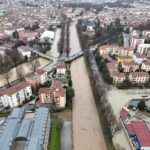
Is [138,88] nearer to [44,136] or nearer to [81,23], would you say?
[44,136]

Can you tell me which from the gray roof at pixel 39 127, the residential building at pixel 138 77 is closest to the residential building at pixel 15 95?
the gray roof at pixel 39 127

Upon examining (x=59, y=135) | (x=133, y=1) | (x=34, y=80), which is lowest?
(x=59, y=135)

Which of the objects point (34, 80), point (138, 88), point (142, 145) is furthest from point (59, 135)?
point (138, 88)

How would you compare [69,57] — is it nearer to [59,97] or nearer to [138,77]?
[138,77]

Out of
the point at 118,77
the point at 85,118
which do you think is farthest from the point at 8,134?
the point at 118,77

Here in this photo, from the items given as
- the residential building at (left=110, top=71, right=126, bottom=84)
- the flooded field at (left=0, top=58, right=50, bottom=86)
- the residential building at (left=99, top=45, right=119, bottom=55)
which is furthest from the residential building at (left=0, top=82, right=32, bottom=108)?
the residential building at (left=99, top=45, right=119, bottom=55)

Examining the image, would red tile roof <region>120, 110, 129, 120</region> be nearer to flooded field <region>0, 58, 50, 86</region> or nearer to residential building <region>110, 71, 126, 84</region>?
residential building <region>110, 71, 126, 84</region>
